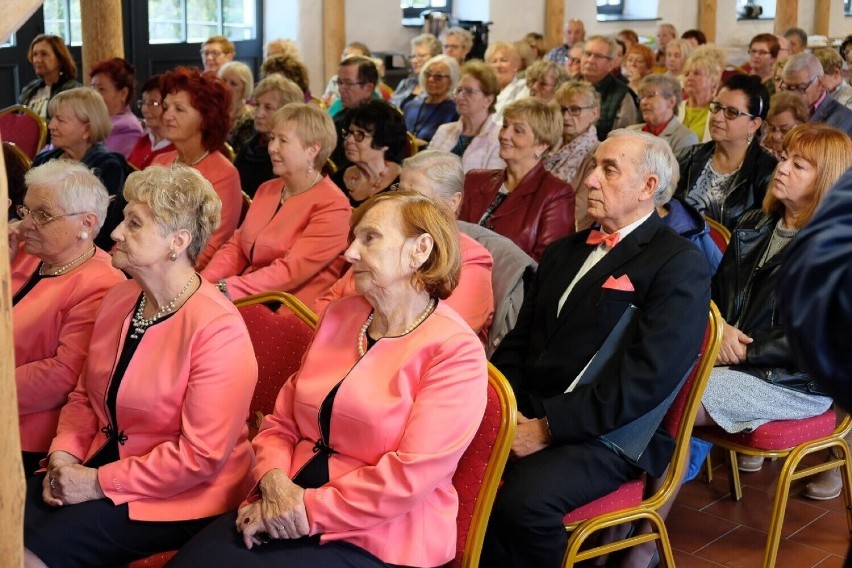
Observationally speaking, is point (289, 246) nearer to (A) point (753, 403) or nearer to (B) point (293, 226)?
(B) point (293, 226)

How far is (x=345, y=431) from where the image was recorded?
2.27 meters

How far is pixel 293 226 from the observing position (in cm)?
393

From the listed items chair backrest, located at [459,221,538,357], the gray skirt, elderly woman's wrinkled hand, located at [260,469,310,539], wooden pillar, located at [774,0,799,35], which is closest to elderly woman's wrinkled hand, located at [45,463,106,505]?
elderly woman's wrinkled hand, located at [260,469,310,539]

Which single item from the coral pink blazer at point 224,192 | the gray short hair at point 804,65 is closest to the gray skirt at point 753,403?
the coral pink blazer at point 224,192

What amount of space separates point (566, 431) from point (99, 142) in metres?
3.16

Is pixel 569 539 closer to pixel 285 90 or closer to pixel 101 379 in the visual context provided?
pixel 101 379

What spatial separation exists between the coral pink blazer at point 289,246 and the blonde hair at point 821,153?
151cm

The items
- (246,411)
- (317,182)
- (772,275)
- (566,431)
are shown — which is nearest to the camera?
(246,411)

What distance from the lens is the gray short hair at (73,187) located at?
9.80 feet

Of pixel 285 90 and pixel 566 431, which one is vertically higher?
pixel 285 90

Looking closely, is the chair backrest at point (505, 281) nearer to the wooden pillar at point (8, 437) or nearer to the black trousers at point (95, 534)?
the black trousers at point (95, 534)

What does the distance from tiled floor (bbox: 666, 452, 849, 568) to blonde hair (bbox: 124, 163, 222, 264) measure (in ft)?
5.50

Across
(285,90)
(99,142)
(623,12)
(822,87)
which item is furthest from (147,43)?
(623,12)

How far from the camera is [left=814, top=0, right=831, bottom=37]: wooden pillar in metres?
16.5
